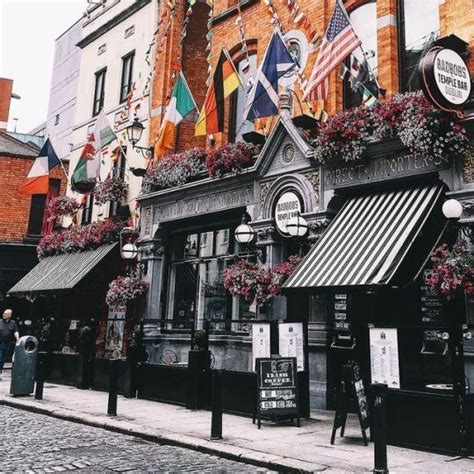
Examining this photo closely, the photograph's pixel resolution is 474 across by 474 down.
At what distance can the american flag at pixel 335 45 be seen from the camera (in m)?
10.9

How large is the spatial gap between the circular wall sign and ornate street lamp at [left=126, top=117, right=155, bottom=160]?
19.2 ft

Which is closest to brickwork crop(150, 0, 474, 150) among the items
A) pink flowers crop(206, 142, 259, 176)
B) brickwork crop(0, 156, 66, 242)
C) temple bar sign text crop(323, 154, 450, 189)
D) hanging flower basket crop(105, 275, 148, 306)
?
pink flowers crop(206, 142, 259, 176)

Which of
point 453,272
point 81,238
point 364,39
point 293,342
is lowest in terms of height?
point 293,342

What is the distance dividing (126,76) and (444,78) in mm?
14304

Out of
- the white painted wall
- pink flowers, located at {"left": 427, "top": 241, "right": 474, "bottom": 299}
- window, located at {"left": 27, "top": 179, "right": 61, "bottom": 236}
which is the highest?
the white painted wall

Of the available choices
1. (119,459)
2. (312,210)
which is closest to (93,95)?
(312,210)

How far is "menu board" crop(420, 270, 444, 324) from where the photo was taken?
1007cm

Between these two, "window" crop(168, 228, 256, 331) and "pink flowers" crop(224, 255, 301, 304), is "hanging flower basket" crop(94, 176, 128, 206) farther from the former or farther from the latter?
"pink flowers" crop(224, 255, 301, 304)

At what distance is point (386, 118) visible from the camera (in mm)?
10617

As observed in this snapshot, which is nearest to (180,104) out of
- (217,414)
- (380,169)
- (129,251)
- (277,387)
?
(129,251)

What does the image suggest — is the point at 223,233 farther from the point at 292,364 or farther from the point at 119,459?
the point at 119,459

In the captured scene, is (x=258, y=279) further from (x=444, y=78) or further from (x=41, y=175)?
(x=41, y=175)

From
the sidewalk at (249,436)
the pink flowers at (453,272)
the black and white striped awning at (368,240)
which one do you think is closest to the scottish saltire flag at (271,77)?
the black and white striped awning at (368,240)

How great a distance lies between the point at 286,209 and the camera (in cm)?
1290
